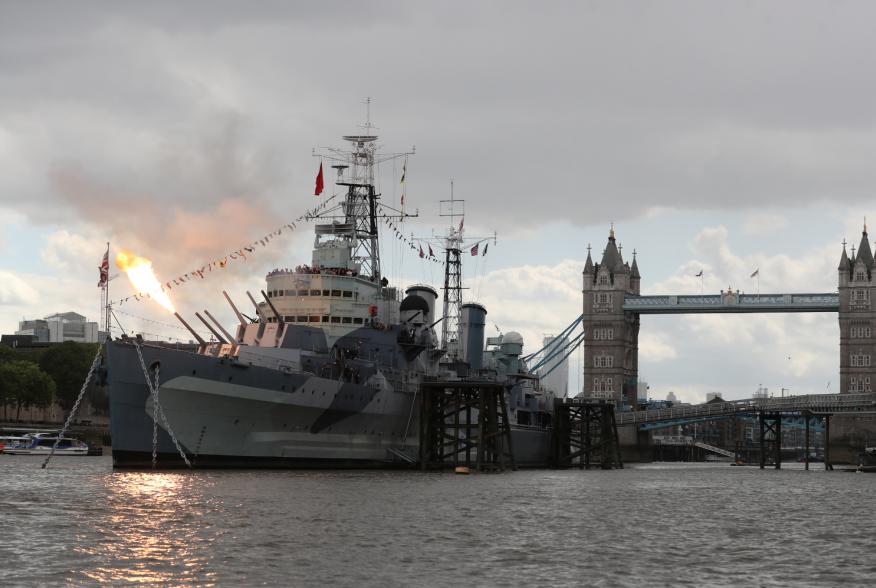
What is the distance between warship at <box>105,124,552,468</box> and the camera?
55.0 meters

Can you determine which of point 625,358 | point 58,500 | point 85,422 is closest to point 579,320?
point 625,358

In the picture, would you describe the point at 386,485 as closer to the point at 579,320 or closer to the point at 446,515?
the point at 446,515

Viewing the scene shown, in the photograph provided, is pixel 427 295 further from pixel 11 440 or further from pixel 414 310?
pixel 11 440

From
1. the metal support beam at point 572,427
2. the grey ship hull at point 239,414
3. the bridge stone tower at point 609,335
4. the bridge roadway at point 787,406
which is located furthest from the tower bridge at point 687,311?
the grey ship hull at point 239,414

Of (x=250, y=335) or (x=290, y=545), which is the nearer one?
(x=290, y=545)

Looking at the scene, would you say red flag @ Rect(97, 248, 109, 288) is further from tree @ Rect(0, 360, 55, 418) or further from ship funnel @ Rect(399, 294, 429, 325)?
tree @ Rect(0, 360, 55, 418)

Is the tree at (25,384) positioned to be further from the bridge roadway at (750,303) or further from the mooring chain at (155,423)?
the bridge roadway at (750,303)

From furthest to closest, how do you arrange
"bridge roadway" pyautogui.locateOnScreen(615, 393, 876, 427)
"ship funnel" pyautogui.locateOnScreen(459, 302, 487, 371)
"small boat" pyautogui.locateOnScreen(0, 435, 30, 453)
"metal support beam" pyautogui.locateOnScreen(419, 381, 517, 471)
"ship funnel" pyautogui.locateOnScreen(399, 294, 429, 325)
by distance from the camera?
"small boat" pyautogui.locateOnScreen(0, 435, 30, 453), "bridge roadway" pyautogui.locateOnScreen(615, 393, 876, 427), "ship funnel" pyautogui.locateOnScreen(459, 302, 487, 371), "ship funnel" pyautogui.locateOnScreen(399, 294, 429, 325), "metal support beam" pyautogui.locateOnScreen(419, 381, 517, 471)

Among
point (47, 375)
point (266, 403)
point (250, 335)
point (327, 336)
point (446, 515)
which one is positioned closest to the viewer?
point (446, 515)

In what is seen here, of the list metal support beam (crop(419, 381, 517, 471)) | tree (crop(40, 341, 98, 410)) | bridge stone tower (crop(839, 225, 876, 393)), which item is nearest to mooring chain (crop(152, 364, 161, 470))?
metal support beam (crop(419, 381, 517, 471))

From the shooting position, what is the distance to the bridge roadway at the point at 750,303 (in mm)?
170125

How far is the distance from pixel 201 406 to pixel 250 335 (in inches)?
292

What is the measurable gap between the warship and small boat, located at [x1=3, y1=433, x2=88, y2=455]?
35.3 meters

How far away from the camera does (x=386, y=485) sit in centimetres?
5416
